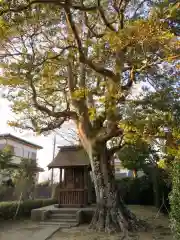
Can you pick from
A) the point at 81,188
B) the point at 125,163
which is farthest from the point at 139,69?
the point at 125,163

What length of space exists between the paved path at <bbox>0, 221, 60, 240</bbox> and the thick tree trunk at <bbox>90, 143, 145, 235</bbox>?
1.82 metres

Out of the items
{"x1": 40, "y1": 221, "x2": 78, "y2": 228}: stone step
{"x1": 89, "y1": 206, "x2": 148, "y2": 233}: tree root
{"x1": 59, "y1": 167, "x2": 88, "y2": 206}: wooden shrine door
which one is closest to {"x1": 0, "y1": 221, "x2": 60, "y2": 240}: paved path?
{"x1": 40, "y1": 221, "x2": 78, "y2": 228}: stone step

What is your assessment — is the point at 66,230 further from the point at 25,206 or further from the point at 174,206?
the point at 174,206

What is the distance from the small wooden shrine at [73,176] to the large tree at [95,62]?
2.54 m

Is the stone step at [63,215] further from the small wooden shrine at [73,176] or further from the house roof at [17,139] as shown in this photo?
the house roof at [17,139]

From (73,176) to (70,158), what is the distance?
1.05 m

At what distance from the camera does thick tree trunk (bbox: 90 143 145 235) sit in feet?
30.6

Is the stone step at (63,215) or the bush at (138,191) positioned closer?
the stone step at (63,215)

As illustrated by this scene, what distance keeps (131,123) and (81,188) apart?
7333mm

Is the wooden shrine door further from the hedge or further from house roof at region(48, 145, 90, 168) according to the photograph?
the hedge

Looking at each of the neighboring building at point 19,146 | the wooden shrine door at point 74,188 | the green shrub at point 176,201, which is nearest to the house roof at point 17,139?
the neighboring building at point 19,146

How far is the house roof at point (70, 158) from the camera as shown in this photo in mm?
13415

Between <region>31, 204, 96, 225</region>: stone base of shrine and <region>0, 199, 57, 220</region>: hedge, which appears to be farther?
<region>0, 199, 57, 220</region>: hedge

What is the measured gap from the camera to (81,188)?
45.1 feet
